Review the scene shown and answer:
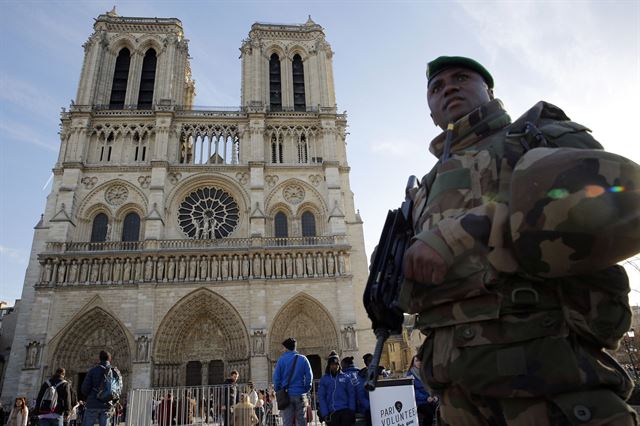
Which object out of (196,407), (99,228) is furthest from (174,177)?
(196,407)

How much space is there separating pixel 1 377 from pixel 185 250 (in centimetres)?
1208

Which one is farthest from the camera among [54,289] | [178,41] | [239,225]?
[178,41]

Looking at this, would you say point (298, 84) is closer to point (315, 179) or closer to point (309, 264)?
point (315, 179)

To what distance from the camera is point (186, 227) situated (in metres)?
18.6

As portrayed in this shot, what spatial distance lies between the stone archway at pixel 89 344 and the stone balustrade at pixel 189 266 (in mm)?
1505

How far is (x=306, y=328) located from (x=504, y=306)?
16587 millimetres

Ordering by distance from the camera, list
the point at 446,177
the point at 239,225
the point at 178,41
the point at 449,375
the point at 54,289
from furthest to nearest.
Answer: the point at 178,41, the point at 239,225, the point at 54,289, the point at 446,177, the point at 449,375

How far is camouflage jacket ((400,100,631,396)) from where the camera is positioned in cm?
108

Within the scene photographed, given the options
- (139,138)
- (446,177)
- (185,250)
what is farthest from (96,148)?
(446,177)

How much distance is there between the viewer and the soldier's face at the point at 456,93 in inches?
65.8

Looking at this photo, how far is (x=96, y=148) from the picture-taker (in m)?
19.3

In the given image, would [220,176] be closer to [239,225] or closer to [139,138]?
[239,225]

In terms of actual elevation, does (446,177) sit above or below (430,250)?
above

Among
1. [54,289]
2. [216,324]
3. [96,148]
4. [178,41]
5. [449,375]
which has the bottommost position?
[449,375]
